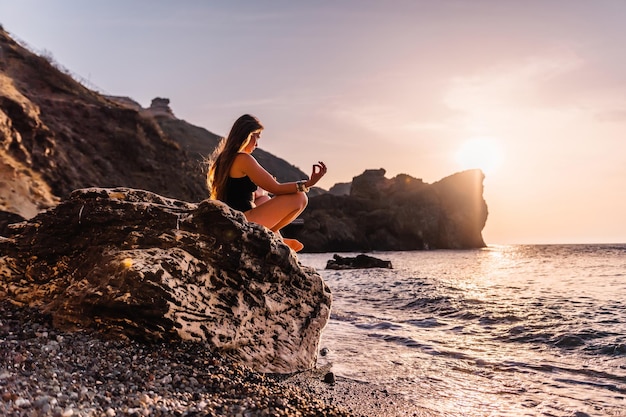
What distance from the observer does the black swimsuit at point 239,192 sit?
5.52 meters

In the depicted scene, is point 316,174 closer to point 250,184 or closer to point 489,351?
point 250,184

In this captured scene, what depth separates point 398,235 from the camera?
223 ft

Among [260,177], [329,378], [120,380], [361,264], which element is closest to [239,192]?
[260,177]

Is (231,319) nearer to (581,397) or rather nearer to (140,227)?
(140,227)

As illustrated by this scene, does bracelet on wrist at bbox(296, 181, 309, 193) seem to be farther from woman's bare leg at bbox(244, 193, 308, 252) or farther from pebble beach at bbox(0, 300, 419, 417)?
pebble beach at bbox(0, 300, 419, 417)

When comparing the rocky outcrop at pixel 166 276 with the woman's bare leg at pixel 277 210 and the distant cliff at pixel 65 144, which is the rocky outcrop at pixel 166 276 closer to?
Result: the woman's bare leg at pixel 277 210

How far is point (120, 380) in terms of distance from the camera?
2871mm

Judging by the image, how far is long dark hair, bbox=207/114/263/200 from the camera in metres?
5.43

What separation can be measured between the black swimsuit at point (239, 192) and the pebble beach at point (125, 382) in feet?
7.29

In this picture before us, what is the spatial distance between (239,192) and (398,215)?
64.9 meters

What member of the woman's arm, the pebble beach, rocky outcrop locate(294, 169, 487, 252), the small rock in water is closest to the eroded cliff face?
the woman's arm

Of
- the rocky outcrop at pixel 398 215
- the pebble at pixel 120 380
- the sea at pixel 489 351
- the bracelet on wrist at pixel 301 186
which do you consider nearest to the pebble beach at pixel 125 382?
the pebble at pixel 120 380

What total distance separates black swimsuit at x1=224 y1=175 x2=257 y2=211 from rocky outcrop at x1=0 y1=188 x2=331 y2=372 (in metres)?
0.85

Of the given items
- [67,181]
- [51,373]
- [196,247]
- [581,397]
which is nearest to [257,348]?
[196,247]
